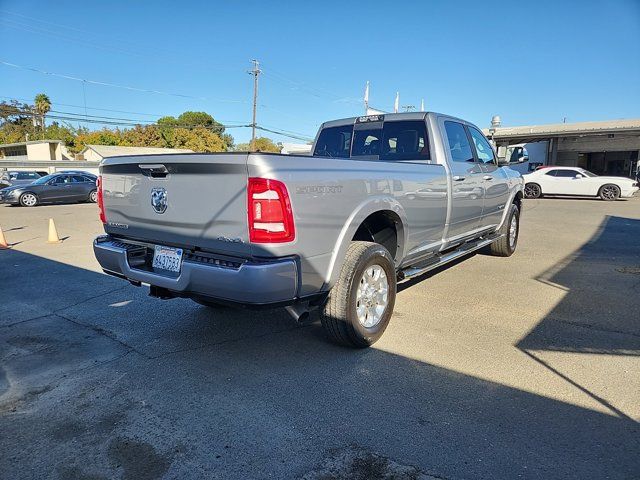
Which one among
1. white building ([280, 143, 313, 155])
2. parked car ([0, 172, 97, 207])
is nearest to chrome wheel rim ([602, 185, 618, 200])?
white building ([280, 143, 313, 155])

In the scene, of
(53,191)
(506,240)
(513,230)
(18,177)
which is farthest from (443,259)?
(18,177)

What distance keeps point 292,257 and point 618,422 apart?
225 centimetres

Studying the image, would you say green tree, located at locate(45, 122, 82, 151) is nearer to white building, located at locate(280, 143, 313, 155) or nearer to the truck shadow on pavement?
white building, located at locate(280, 143, 313, 155)

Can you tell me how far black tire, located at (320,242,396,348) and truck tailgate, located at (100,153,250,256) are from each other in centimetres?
90

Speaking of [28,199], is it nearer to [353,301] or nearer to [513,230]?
[513,230]

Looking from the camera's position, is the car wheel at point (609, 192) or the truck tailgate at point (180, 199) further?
the car wheel at point (609, 192)

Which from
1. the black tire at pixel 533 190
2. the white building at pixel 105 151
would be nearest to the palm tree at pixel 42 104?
the white building at pixel 105 151

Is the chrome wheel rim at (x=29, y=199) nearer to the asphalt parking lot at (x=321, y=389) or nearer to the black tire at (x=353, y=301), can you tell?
the asphalt parking lot at (x=321, y=389)

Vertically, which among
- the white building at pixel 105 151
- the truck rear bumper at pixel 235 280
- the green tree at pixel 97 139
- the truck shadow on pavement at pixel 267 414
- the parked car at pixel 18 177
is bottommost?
the truck shadow on pavement at pixel 267 414

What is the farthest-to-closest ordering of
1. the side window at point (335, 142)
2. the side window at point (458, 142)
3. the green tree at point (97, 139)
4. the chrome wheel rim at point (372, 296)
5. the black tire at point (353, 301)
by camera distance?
the green tree at point (97, 139) → the side window at point (335, 142) → the side window at point (458, 142) → the chrome wheel rim at point (372, 296) → the black tire at point (353, 301)

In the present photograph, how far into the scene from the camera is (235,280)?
9.45 ft

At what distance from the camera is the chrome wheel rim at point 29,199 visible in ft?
60.8

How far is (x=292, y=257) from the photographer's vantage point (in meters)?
2.99

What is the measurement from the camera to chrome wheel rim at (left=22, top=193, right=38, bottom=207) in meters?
18.5
